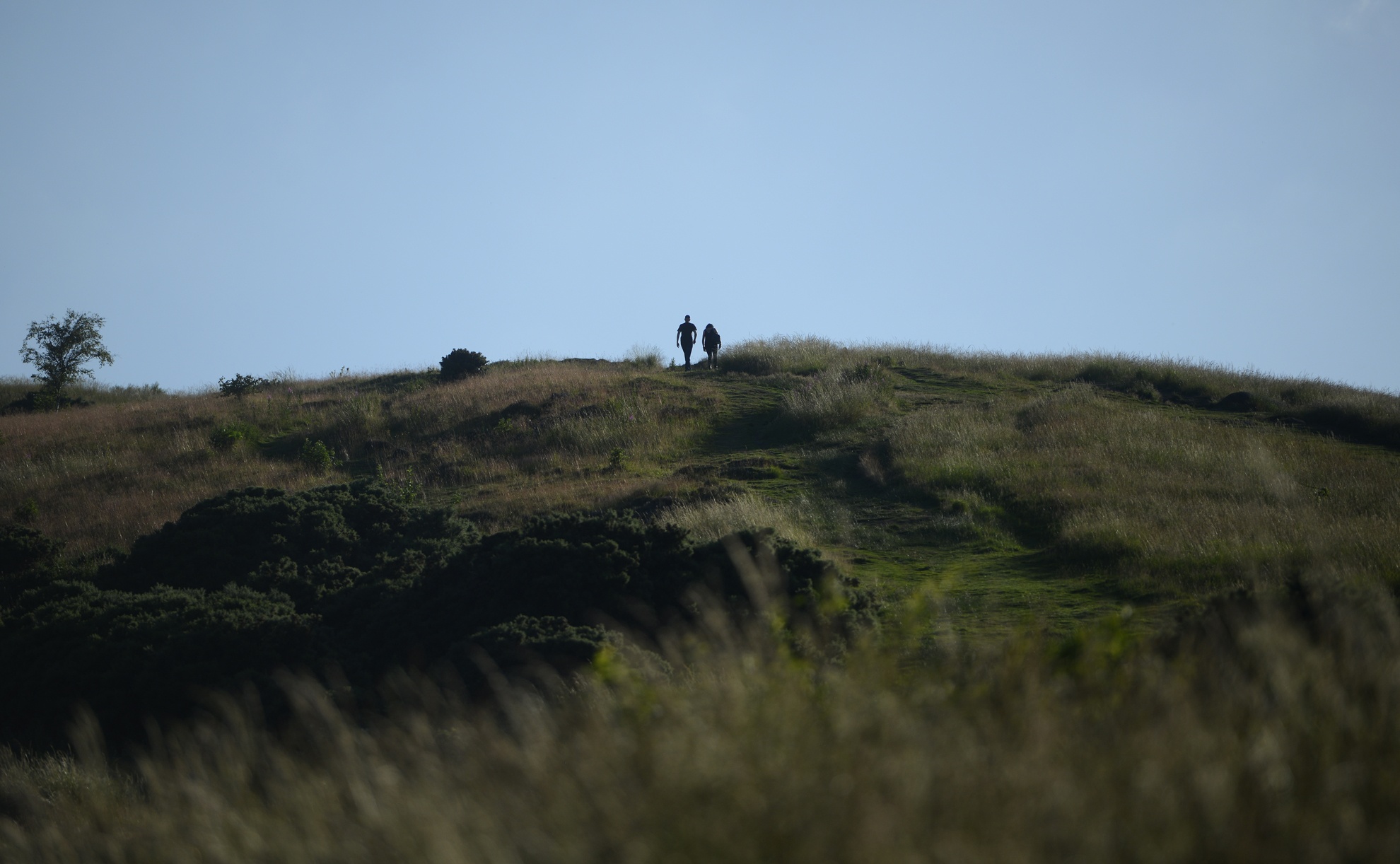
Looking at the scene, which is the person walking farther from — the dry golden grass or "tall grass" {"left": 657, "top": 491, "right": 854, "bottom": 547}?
"tall grass" {"left": 657, "top": 491, "right": 854, "bottom": 547}

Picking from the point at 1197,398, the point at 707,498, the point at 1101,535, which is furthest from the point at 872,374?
the point at 1101,535

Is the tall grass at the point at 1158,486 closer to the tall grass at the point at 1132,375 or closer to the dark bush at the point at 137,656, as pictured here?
the tall grass at the point at 1132,375

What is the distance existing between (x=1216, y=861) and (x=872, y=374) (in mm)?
20788

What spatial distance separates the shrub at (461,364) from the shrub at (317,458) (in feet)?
28.7

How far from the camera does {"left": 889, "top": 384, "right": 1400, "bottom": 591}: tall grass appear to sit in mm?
9977

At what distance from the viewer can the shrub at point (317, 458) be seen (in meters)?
18.6

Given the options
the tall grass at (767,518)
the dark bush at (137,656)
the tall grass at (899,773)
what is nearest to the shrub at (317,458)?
the tall grass at (767,518)

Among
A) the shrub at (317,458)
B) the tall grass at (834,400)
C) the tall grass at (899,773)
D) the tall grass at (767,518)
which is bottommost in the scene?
the tall grass at (899,773)

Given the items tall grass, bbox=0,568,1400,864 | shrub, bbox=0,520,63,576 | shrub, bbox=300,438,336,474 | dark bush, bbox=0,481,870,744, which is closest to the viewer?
tall grass, bbox=0,568,1400,864

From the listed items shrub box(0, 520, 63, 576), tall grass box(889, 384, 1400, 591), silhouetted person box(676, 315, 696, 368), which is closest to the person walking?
silhouetted person box(676, 315, 696, 368)

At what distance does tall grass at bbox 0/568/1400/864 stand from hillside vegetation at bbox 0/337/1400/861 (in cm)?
2

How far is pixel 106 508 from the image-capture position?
16.7 meters

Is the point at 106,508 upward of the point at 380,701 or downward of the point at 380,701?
upward

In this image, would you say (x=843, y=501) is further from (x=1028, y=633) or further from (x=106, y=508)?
(x=106, y=508)
